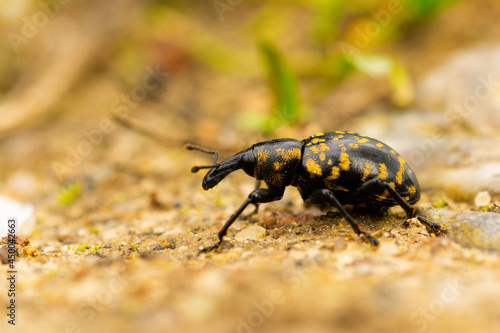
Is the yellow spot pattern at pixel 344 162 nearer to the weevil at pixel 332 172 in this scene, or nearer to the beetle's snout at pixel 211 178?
the weevil at pixel 332 172

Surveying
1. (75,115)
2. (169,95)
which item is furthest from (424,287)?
(75,115)

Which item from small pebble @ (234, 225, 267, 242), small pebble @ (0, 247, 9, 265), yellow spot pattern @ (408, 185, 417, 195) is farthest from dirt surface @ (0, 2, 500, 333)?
yellow spot pattern @ (408, 185, 417, 195)

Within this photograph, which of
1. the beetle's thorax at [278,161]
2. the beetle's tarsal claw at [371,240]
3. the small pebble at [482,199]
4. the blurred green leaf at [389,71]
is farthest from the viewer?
the blurred green leaf at [389,71]

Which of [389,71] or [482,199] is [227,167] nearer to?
[482,199]

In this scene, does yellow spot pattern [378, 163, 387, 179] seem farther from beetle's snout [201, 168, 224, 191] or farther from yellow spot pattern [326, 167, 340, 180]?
beetle's snout [201, 168, 224, 191]

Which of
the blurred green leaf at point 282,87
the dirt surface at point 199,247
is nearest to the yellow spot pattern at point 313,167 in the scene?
the dirt surface at point 199,247

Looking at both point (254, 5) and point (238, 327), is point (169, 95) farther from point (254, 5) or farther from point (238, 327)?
point (238, 327)
